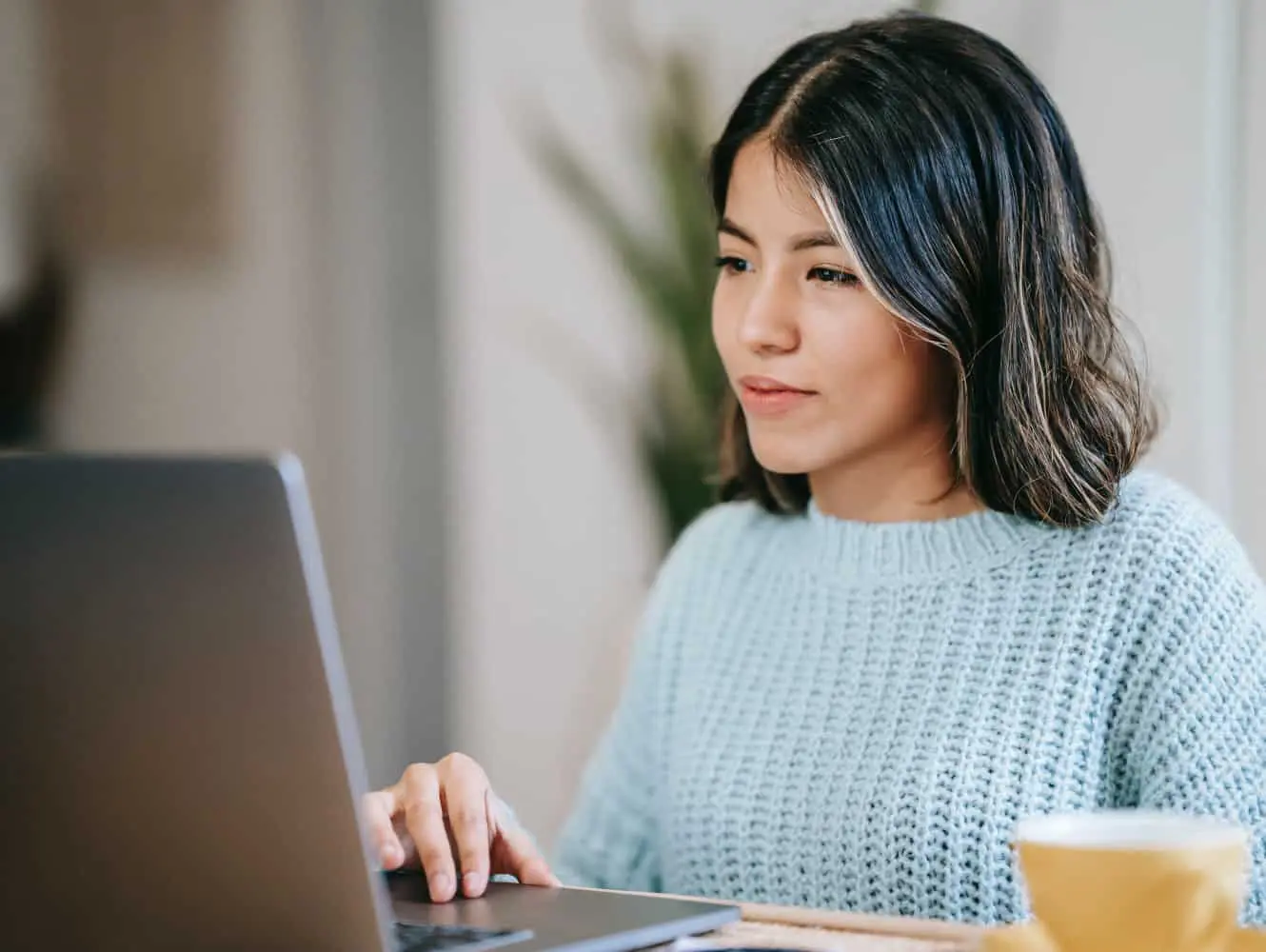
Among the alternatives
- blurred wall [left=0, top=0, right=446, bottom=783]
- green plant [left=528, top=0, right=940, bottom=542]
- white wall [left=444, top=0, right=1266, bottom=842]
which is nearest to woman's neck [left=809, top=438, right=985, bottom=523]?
green plant [left=528, top=0, right=940, bottom=542]

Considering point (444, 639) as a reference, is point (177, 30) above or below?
above

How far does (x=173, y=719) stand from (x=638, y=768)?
86 cm

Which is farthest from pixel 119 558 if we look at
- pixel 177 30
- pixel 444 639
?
pixel 444 639

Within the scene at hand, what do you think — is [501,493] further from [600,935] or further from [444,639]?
[600,935]

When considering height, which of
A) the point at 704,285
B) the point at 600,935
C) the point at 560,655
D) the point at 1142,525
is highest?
the point at 704,285

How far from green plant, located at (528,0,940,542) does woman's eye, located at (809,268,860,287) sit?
91cm

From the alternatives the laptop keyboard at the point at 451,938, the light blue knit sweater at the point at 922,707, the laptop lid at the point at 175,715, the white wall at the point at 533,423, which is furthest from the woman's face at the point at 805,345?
the white wall at the point at 533,423

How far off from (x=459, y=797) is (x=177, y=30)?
170 cm

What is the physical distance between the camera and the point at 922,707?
1285 mm

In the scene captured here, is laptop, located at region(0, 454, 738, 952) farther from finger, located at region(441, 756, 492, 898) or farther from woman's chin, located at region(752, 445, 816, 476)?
woman's chin, located at region(752, 445, 816, 476)

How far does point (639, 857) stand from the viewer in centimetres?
146

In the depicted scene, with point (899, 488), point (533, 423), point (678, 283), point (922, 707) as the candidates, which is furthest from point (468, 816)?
point (533, 423)

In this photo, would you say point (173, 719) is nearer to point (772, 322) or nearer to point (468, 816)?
point (468, 816)

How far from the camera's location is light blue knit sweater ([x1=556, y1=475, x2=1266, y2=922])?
1.18m
